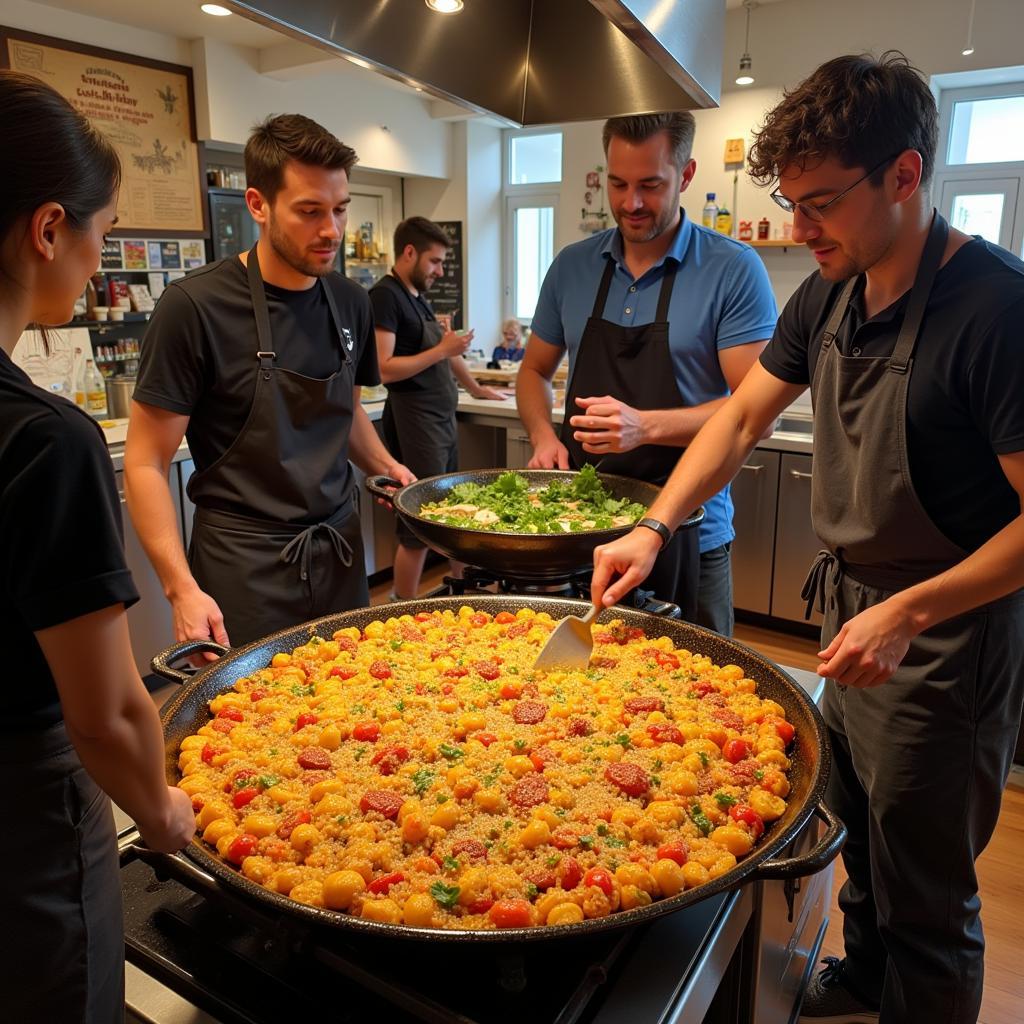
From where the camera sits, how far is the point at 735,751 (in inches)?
48.9

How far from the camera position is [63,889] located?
879mm

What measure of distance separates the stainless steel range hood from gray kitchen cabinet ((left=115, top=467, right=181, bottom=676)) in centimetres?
252

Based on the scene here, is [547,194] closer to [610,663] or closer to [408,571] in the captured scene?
[408,571]

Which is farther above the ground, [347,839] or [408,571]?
[347,839]

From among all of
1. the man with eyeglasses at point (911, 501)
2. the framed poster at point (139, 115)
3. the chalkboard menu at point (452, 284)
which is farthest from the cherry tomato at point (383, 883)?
the chalkboard menu at point (452, 284)

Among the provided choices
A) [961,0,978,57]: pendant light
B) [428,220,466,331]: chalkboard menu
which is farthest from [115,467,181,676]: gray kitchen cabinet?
[961,0,978,57]: pendant light

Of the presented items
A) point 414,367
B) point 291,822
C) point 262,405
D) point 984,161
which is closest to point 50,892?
point 291,822

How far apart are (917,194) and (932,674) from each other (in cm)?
79

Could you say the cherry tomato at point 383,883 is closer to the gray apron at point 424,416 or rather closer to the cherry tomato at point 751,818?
the cherry tomato at point 751,818

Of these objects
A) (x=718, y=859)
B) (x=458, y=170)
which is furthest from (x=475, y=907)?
(x=458, y=170)

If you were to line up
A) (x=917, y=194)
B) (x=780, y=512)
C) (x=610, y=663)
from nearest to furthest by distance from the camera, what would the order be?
Result: (x=917, y=194) → (x=610, y=663) → (x=780, y=512)

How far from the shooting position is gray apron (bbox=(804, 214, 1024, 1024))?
140cm

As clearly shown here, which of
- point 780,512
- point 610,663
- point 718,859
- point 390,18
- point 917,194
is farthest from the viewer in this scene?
point 780,512

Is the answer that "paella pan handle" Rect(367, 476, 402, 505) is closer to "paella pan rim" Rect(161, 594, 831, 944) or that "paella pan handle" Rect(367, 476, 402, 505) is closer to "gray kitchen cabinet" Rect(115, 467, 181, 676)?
"paella pan rim" Rect(161, 594, 831, 944)
